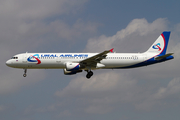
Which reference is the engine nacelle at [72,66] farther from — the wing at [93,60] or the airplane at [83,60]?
the wing at [93,60]

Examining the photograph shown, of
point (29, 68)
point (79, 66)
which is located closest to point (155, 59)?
point (79, 66)

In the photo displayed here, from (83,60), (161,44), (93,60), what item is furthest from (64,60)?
(161,44)

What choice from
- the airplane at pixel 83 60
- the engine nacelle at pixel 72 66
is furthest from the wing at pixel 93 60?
the engine nacelle at pixel 72 66

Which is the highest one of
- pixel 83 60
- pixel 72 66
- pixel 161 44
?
pixel 161 44

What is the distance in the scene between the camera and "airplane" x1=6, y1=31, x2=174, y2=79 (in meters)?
56.4

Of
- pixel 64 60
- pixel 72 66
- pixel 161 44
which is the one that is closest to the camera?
pixel 72 66

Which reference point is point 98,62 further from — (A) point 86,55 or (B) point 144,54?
(B) point 144,54

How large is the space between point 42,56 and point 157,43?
85.4 ft

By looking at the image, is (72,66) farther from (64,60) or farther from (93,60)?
(93,60)

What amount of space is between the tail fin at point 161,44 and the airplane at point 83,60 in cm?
110

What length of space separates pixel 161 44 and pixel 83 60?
1976cm

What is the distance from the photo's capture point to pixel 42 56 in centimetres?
5684

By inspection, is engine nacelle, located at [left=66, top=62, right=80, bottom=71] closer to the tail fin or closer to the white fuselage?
the white fuselage

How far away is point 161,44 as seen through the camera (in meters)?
64.8
